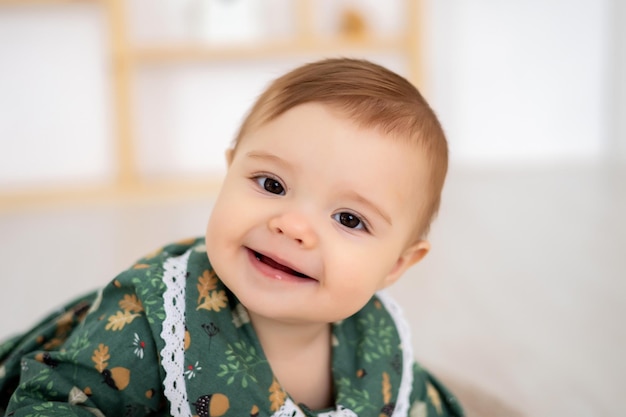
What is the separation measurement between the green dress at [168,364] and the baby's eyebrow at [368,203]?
19 cm

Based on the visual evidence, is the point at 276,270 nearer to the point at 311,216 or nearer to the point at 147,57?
the point at 311,216

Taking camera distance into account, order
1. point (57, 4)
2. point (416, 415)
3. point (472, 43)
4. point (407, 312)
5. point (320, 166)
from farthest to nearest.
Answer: point (472, 43) < point (57, 4) < point (407, 312) < point (416, 415) < point (320, 166)

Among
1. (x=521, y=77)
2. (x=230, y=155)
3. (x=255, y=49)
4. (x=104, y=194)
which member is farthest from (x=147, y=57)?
(x=230, y=155)

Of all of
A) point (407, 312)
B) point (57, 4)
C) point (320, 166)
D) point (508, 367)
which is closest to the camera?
point (320, 166)

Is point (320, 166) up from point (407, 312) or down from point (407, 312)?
up

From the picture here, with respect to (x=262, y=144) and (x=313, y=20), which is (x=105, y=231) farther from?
(x=262, y=144)

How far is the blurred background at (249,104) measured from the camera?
8.09ft

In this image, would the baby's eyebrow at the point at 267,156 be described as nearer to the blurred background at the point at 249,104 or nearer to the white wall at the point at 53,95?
the blurred background at the point at 249,104

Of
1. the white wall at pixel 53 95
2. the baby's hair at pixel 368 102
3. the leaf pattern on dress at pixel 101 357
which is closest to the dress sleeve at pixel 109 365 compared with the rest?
the leaf pattern on dress at pixel 101 357

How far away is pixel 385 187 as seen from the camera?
869mm

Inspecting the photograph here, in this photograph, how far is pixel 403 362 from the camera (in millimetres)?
1041

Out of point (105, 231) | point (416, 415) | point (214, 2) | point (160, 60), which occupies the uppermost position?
point (214, 2)

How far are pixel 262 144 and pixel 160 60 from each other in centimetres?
273

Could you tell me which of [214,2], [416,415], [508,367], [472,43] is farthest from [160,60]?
[416,415]
